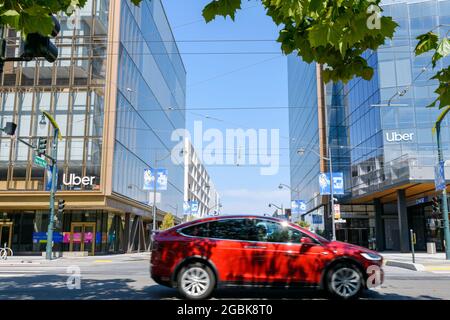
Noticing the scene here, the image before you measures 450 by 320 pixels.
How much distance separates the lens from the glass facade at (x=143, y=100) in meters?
37.0

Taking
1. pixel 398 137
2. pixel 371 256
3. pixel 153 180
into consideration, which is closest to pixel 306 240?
pixel 371 256

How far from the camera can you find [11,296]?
8.44 meters

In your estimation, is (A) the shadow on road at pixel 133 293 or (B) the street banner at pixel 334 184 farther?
(B) the street banner at pixel 334 184

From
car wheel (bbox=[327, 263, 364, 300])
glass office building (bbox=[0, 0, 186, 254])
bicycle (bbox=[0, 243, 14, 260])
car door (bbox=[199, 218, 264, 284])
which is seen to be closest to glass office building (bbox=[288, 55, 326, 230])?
glass office building (bbox=[0, 0, 186, 254])

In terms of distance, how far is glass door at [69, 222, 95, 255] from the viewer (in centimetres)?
3391

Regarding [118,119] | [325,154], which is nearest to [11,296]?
[118,119]

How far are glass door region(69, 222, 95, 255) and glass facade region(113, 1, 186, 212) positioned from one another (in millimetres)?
3884

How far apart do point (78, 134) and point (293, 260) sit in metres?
29.7

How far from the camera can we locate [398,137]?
36.6 meters

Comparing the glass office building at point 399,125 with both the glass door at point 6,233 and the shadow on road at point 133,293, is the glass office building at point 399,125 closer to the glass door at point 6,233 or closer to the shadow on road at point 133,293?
the shadow on road at point 133,293

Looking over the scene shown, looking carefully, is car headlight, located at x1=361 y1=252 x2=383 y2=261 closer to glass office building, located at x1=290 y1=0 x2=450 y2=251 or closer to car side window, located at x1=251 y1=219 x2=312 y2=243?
car side window, located at x1=251 y1=219 x2=312 y2=243

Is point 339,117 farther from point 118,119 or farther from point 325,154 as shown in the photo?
point 118,119

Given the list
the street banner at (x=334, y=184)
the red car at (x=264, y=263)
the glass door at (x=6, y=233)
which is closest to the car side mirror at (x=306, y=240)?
the red car at (x=264, y=263)

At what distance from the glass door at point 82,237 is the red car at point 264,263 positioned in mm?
27943
